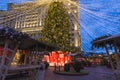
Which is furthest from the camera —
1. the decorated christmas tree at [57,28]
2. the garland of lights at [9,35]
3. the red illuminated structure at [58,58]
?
the red illuminated structure at [58,58]

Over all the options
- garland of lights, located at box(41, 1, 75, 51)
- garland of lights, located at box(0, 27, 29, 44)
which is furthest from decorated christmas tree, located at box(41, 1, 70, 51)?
garland of lights, located at box(0, 27, 29, 44)

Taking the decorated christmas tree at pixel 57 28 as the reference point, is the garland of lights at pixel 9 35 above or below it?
below

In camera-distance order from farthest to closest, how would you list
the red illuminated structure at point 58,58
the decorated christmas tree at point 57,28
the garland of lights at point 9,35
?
1. the red illuminated structure at point 58,58
2. the decorated christmas tree at point 57,28
3. the garland of lights at point 9,35

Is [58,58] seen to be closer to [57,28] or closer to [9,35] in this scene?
[57,28]

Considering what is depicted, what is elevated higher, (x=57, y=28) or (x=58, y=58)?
(x=57, y=28)

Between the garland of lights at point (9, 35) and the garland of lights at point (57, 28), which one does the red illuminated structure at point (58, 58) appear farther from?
the garland of lights at point (9, 35)

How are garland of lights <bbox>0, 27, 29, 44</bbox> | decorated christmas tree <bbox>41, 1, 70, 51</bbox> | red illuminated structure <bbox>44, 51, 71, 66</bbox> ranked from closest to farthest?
1. garland of lights <bbox>0, 27, 29, 44</bbox>
2. decorated christmas tree <bbox>41, 1, 70, 51</bbox>
3. red illuminated structure <bbox>44, 51, 71, 66</bbox>

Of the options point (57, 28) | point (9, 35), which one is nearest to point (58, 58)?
point (57, 28)

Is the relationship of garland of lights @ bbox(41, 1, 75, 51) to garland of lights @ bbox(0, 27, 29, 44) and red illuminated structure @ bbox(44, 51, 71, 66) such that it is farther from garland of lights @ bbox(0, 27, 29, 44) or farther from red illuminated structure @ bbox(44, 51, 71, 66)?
garland of lights @ bbox(0, 27, 29, 44)

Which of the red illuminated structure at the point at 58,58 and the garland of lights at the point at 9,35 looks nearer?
the garland of lights at the point at 9,35

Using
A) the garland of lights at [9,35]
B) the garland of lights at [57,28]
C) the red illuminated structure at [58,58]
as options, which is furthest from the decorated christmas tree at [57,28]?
the garland of lights at [9,35]

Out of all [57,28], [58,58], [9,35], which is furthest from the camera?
[58,58]

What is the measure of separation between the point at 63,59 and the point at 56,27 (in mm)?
5846

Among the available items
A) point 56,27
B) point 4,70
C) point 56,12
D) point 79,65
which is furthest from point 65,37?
point 4,70
